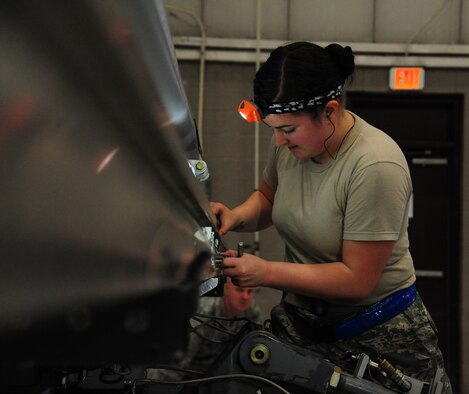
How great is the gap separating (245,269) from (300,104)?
333 mm

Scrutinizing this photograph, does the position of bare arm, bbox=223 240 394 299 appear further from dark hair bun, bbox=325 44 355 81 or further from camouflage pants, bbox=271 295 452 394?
dark hair bun, bbox=325 44 355 81

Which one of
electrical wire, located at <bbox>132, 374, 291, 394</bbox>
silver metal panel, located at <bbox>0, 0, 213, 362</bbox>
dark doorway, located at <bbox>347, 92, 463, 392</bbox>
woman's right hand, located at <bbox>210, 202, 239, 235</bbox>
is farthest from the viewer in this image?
dark doorway, located at <bbox>347, 92, 463, 392</bbox>

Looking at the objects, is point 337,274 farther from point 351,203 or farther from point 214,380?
point 214,380

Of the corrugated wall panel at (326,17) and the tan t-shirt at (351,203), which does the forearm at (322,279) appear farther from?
the corrugated wall panel at (326,17)

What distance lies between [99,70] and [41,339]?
0.42ft

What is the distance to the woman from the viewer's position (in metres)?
1.03

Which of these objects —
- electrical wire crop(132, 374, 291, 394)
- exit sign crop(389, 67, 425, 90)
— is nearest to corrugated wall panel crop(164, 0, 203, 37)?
exit sign crop(389, 67, 425, 90)

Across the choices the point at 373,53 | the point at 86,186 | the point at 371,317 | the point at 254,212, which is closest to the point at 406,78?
the point at 373,53

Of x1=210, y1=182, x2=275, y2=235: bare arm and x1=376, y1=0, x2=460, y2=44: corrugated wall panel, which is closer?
x1=210, y1=182, x2=275, y2=235: bare arm

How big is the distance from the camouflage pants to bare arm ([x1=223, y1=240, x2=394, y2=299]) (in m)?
0.12

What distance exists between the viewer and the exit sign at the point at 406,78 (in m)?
3.17

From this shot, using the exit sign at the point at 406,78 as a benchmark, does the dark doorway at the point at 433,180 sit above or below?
below

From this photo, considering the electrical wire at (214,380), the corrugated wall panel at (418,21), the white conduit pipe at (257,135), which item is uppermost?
the corrugated wall panel at (418,21)

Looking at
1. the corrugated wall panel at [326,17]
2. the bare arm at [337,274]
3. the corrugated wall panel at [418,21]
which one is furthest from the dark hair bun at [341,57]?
the corrugated wall panel at [418,21]
